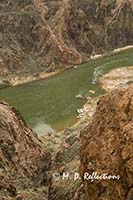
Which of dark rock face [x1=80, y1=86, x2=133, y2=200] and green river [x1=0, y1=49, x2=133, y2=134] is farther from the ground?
dark rock face [x1=80, y1=86, x2=133, y2=200]

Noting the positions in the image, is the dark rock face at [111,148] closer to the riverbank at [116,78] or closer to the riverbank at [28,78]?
the riverbank at [116,78]

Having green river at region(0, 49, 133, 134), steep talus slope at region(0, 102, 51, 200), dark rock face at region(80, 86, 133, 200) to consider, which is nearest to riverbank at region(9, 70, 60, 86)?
green river at region(0, 49, 133, 134)

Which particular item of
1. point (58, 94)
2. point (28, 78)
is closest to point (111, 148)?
point (58, 94)

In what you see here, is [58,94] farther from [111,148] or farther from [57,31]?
[111,148]

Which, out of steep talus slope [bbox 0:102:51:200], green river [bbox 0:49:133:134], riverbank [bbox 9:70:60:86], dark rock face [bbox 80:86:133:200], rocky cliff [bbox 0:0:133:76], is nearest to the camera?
dark rock face [bbox 80:86:133:200]

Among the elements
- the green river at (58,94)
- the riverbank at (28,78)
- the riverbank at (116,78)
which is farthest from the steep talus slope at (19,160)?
the riverbank at (28,78)

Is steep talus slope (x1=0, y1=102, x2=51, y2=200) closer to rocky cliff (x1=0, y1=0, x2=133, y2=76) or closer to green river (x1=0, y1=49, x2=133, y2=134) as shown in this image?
green river (x1=0, y1=49, x2=133, y2=134)

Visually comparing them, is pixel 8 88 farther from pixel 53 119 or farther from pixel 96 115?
Answer: pixel 96 115
